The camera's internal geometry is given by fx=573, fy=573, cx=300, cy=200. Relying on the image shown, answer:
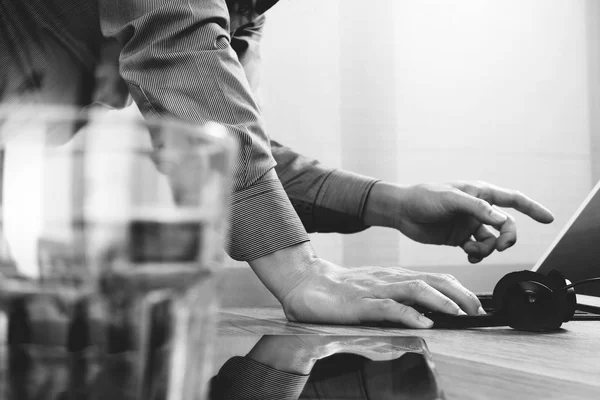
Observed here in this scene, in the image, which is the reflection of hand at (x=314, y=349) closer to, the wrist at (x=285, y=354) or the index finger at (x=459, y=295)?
the wrist at (x=285, y=354)

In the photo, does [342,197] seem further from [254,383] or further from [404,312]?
[254,383]

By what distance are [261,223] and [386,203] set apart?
0.41 metres

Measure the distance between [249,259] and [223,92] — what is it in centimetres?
16

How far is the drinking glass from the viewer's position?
0.38 feet

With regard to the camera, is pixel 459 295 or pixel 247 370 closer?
pixel 247 370

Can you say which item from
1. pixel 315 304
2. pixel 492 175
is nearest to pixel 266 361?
pixel 315 304

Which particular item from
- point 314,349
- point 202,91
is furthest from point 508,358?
point 202,91

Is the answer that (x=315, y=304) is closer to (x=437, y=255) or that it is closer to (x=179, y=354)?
(x=179, y=354)

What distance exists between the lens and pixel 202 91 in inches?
21.0

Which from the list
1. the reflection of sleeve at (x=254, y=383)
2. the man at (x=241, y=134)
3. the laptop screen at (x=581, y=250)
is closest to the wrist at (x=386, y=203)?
the laptop screen at (x=581, y=250)

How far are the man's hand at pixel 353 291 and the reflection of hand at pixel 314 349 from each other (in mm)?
167

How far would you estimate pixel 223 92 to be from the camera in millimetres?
537

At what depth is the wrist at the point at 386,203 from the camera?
89 cm

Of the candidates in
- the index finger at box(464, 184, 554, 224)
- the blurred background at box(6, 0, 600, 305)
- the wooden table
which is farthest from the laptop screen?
the blurred background at box(6, 0, 600, 305)
